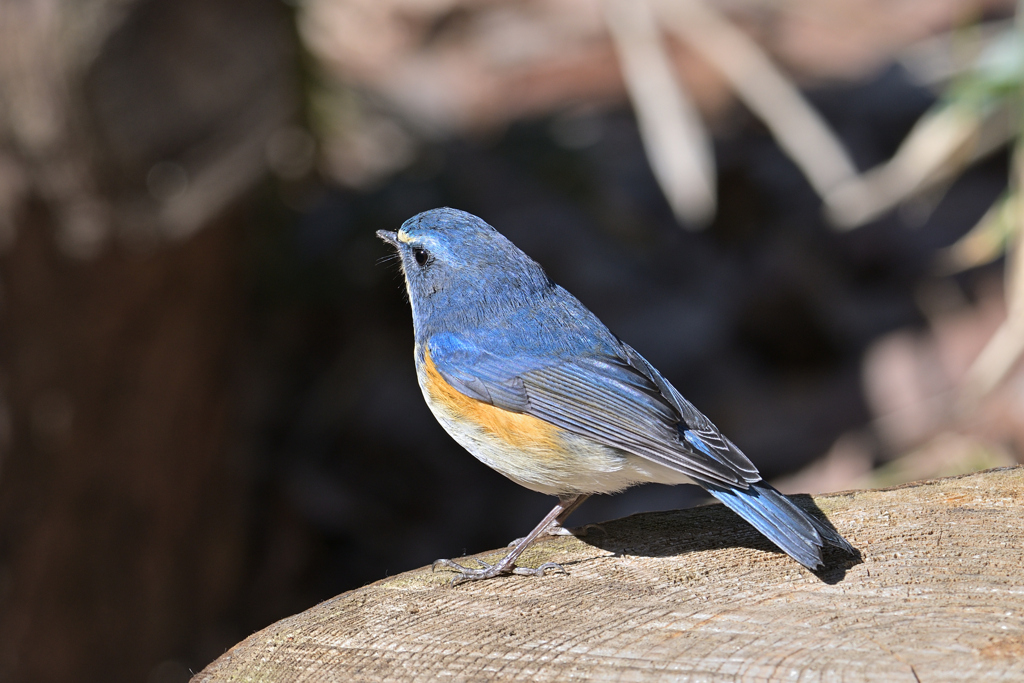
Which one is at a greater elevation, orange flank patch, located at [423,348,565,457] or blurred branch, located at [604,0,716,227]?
blurred branch, located at [604,0,716,227]

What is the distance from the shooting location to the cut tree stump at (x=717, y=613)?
1759mm

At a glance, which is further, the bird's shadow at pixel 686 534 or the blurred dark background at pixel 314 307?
the blurred dark background at pixel 314 307

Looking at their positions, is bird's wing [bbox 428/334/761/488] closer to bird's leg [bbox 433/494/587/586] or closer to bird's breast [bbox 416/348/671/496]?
bird's breast [bbox 416/348/671/496]

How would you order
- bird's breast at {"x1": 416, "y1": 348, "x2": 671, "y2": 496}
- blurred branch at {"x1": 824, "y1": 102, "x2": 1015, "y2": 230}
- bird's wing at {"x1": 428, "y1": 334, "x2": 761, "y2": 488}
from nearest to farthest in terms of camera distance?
bird's wing at {"x1": 428, "y1": 334, "x2": 761, "y2": 488} < bird's breast at {"x1": 416, "y1": 348, "x2": 671, "y2": 496} < blurred branch at {"x1": 824, "y1": 102, "x2": 1015, "y2": 230}

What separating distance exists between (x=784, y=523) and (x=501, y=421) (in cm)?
92

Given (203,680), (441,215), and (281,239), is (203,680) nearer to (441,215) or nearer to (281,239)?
(441,215)

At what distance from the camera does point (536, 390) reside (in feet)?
9.25

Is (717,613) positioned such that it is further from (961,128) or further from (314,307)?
(314,307)

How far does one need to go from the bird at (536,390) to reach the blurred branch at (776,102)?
276 centimetres

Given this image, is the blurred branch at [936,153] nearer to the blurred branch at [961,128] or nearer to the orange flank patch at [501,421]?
the blurred branch at [961,128]

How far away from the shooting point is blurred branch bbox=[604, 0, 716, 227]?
17.3ft

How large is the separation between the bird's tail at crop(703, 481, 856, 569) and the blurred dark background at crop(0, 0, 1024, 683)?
2108 mm

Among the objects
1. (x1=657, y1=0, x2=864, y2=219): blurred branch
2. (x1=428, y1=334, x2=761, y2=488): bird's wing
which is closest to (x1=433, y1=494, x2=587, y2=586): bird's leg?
(x1=428, y1=334, x2=761, y2=488): bird's wing

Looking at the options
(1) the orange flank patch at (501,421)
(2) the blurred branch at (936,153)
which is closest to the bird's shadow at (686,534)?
(1) the orange flank patch at (501,421)
